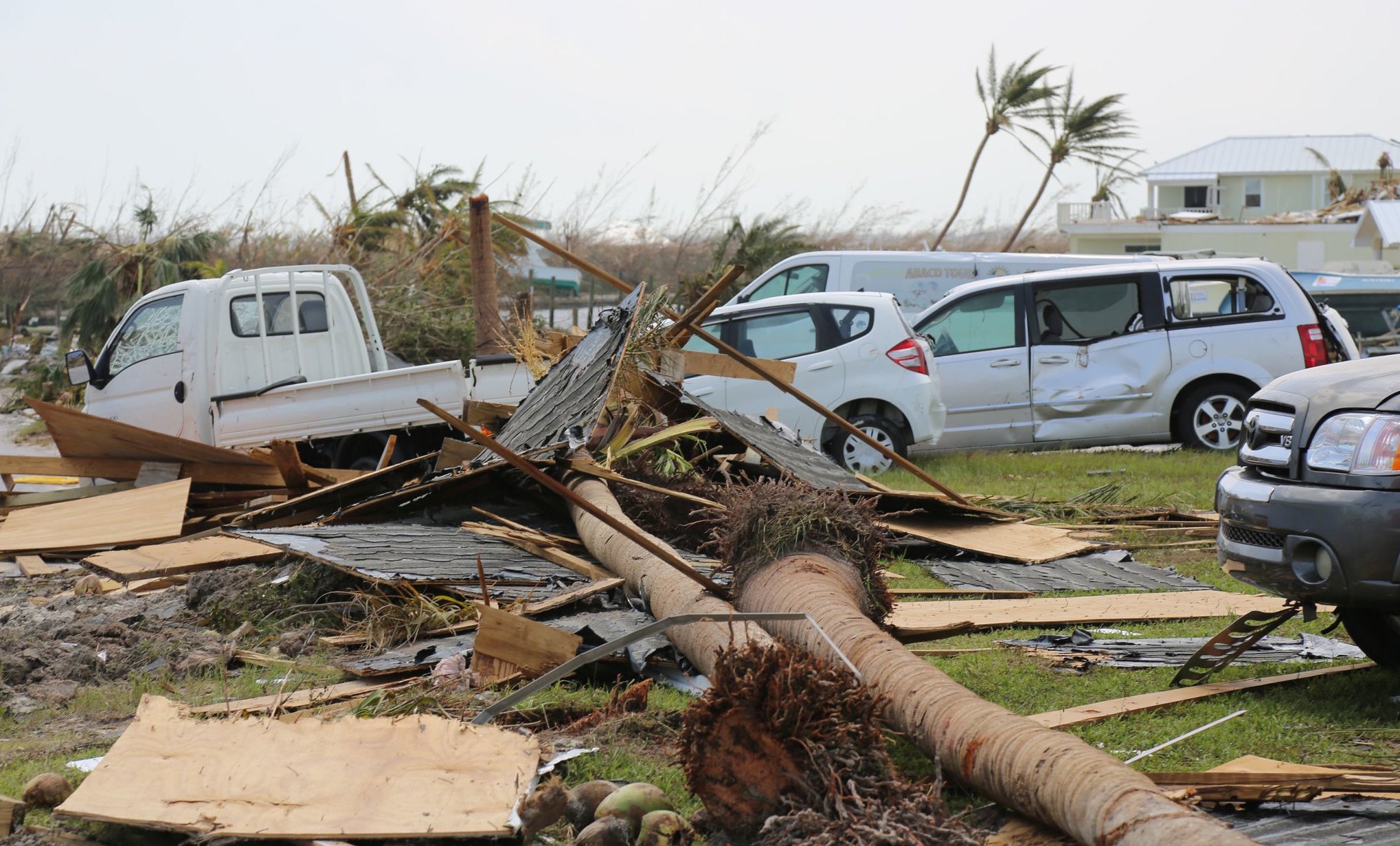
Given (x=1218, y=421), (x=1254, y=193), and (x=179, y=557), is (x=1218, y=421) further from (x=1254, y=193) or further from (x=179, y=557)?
(x=1254, y=193)

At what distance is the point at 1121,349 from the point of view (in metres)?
12.6

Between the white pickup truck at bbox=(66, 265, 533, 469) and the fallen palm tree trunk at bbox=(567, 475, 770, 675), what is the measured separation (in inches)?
133

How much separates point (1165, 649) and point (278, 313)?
28.6 ft

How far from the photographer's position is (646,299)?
25.7ft

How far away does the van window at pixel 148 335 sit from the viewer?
1117 cm

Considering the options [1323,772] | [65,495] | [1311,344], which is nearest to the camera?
[1323,772]

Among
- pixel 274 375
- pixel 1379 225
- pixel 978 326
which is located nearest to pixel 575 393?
pixel 274 375

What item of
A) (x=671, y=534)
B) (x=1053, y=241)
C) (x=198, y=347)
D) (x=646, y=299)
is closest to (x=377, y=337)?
(x=198, y=347)

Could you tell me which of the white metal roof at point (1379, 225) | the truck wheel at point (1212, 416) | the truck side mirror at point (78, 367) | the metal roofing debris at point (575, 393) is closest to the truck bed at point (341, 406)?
the metal roofing debris at point (575, 393)

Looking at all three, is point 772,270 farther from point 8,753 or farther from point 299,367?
point 8,753

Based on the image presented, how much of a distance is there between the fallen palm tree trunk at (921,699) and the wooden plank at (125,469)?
568 cm

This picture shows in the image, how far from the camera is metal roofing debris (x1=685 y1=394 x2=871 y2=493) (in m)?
7.54

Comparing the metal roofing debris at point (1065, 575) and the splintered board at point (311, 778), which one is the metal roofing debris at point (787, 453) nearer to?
the metal roofing debris at point (1065, 575)

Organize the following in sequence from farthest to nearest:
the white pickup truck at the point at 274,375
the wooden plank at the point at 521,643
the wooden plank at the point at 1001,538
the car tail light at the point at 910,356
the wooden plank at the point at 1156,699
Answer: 1. the car tail light at the point at 910,356
2. the white pickup truck at the point at 274,375
3. the wooden plank at the point at 1001,538
4. the wooden plank at the point at 521,643
5. the wooden plank at the point at 1156,699
